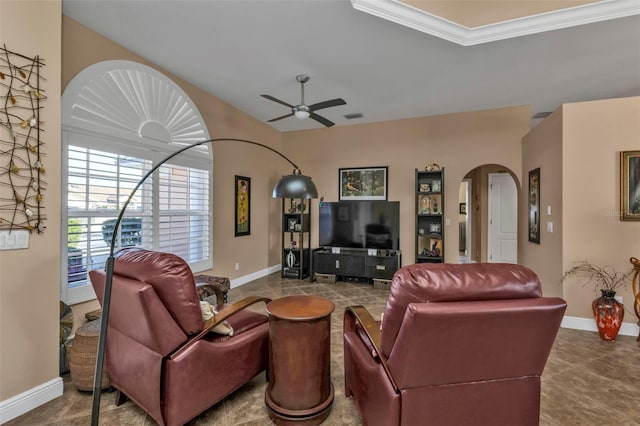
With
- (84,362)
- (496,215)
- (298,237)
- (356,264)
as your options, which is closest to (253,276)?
(298,237)

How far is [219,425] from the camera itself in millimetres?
1811

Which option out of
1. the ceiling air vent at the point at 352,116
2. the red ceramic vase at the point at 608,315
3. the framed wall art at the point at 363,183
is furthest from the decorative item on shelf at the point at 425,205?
the red ceramic vase at the point at 608,315

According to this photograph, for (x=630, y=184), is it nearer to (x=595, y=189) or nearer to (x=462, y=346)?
(x=595, y=189)

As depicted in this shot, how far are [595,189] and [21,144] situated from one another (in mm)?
5201

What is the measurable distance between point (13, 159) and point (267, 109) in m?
3.59

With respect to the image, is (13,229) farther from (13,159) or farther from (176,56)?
(176,56)

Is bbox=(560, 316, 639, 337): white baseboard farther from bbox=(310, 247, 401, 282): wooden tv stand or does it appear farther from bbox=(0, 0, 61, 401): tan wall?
bbox=(0, 0, 61, 401): tan wall

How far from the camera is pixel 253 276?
17.8 feet

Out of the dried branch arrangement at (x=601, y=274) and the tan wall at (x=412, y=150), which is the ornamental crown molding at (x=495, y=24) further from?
the dried branch arrangement at (x=601, y=274)

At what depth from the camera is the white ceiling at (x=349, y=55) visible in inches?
103

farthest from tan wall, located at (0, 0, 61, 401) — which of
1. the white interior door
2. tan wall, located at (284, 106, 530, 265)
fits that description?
the white interior door

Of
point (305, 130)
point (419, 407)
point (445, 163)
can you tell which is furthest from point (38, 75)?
point (445, 163)

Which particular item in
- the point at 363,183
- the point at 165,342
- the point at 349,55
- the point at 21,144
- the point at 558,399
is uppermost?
the point at 349,55

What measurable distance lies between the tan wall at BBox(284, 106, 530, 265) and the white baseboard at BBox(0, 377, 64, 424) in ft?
14.7
